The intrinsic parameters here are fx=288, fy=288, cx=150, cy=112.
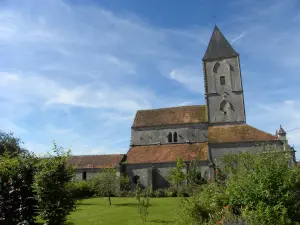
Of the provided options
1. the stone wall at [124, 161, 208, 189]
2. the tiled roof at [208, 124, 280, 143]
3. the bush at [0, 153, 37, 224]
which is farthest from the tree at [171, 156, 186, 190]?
the bush at [0, 153, 37, 224]

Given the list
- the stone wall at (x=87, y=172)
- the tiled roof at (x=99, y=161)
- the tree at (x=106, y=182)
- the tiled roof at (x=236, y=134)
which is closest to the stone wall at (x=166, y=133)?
the tiled roof at (x=236, y=134)

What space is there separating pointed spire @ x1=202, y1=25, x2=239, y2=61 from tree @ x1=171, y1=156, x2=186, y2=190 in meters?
17.2

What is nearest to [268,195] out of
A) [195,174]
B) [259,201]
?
[259,201]

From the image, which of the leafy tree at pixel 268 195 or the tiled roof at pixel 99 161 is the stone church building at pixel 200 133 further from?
the leafy tree at pixel 268 195

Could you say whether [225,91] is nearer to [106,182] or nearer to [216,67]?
[216,67]

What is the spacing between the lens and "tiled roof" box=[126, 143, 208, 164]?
37.3 meters

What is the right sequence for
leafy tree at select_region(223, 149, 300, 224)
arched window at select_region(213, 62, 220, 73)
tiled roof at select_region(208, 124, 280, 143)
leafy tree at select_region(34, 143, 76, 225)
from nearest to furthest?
leafy tree at select_region(223, 149, 300, 224)
leafy tree at select_region(34, 143, 76, 225)
tiled roof at select_region(208, 124, 280, 143)
arched window at select_region(213, 62, 220, 73)

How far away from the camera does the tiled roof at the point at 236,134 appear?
35.2 m

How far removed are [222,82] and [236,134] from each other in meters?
9.51

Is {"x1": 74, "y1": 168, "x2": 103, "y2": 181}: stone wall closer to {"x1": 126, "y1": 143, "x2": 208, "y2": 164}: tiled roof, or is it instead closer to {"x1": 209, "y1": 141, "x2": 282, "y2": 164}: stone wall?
{"x1": 126, "y1": 143, "x2": 208, "y2": 164}: tiled roof

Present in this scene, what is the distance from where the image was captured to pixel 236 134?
1443 inches

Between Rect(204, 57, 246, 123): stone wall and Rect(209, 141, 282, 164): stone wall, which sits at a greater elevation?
Rect(204, 57, 246, 123): stone wall

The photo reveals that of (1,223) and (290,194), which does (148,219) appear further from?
(290,194)

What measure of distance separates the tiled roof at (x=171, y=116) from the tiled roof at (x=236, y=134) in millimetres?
3590
